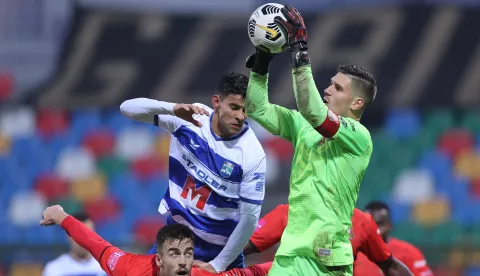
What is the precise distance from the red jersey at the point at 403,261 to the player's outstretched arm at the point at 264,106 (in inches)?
93.9

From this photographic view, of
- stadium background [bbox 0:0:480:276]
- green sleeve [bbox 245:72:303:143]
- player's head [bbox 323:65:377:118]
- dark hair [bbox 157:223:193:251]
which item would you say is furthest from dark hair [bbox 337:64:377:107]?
stadium background [bbox 0:0:480:276]

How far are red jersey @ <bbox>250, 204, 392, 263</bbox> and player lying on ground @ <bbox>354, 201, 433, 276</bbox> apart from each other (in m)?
0.77

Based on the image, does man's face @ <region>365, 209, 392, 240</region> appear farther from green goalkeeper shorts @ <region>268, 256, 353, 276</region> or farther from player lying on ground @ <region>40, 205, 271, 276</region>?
green goalkeeper shorts @ <region>268, 256, 353, 276</region>

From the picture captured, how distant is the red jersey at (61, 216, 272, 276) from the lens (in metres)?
5.33

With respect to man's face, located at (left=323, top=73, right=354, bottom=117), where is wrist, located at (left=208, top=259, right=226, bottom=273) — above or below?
below

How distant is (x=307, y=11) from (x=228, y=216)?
8577 millimetres

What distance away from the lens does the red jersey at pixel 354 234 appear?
20.6ft

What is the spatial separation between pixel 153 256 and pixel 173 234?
14.1 inches

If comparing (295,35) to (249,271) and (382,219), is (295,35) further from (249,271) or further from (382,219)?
(382,219)

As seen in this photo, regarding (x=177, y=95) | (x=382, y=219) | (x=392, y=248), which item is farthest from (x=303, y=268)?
(x=177, y=95)

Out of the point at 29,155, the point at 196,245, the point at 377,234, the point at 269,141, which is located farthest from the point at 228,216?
the point at 29,155

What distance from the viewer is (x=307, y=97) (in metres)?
4.54

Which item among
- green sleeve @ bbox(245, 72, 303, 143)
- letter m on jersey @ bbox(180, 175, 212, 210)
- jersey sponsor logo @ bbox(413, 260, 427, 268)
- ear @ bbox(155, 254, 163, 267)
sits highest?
green sleeve @ bbox(245, 72, 303, 143)

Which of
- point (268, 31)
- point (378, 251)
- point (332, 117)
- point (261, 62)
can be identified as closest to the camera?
point (332, 117)
